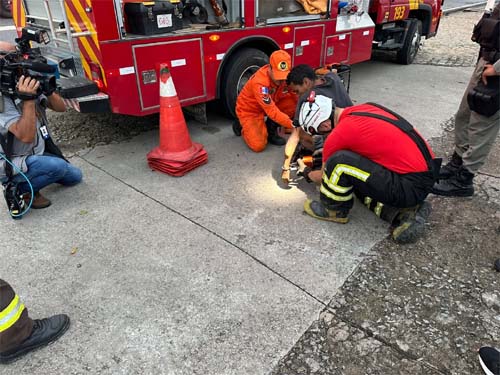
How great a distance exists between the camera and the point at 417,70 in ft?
24.2

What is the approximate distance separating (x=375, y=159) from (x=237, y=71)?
2.36 metres

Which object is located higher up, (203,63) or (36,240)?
(203,63)

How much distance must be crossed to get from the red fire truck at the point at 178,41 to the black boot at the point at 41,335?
6.44 feet

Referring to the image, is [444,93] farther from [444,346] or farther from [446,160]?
[444,346]

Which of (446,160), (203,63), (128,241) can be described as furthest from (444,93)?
(128,241)

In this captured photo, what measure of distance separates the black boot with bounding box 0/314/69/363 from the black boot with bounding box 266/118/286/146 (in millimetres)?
2807

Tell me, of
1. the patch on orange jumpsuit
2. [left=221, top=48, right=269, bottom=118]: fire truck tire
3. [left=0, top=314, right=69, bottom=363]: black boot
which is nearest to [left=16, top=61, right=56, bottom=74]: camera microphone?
[left=0, top=314, right=69, bottom=363]: black boot

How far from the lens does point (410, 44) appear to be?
7.46m

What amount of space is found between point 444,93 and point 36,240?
229 inches

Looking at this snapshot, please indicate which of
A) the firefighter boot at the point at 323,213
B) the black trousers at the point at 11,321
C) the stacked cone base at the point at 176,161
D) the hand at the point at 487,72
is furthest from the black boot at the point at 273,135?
the black trousers at the point at 11,321

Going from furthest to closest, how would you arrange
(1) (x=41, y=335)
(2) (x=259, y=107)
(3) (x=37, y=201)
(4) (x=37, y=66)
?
(2) (x=259, y=107) < (3) (x=37, y=201) < (4) (x=37, y=66) < (1) (x=41, y=335)

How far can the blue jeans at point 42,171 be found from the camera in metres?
3.02

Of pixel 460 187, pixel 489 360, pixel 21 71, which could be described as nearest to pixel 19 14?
pixel 21 71

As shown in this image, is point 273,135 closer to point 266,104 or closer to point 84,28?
point 266,104
